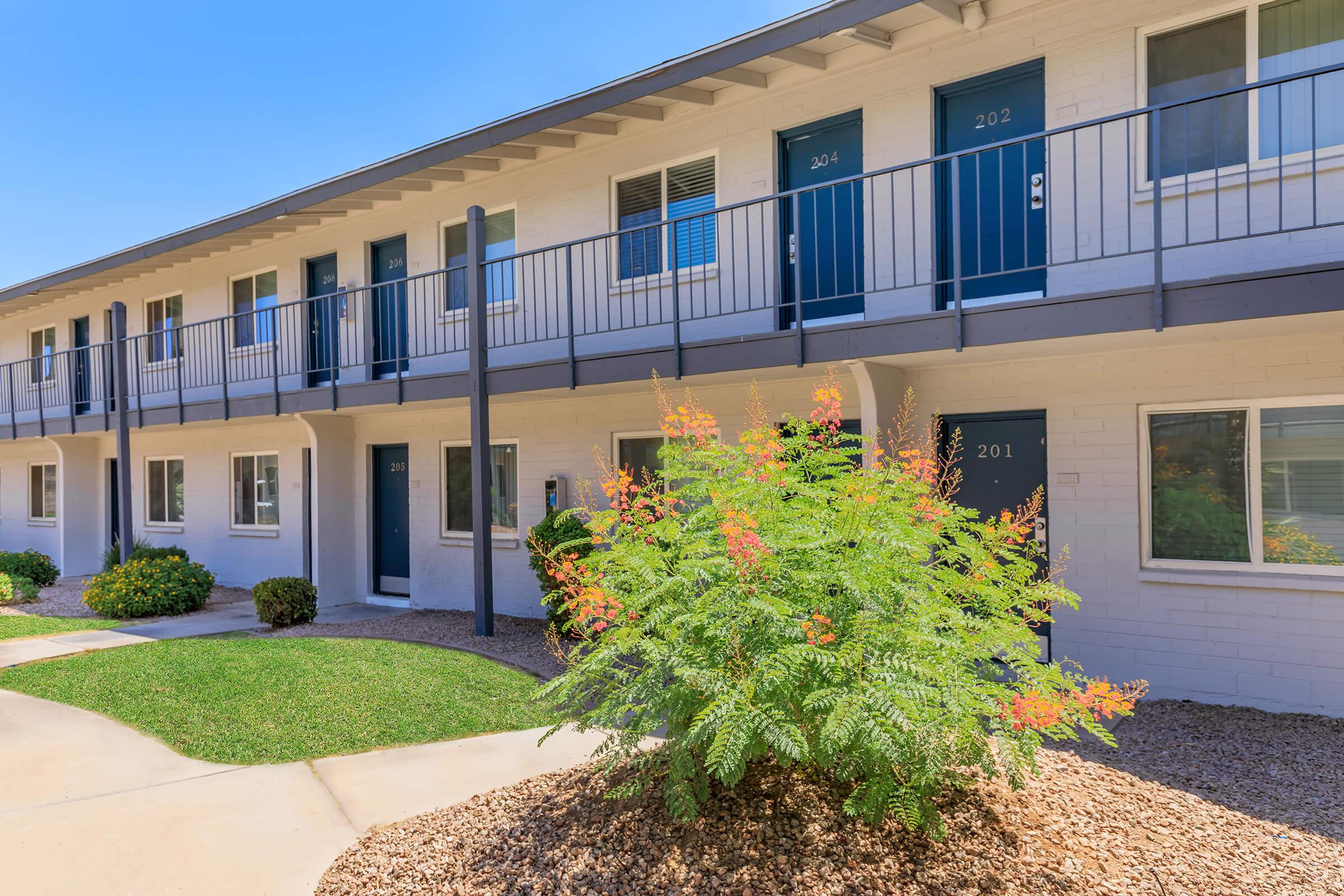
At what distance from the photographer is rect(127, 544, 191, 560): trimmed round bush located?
13553 millimetres

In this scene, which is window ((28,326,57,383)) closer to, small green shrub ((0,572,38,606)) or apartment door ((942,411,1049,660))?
small green shrub ((0,572,38,606))

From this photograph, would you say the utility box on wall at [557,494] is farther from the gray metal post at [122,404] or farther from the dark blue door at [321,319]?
the gray metal post at [122,404]

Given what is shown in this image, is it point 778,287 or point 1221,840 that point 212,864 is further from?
point 778,287

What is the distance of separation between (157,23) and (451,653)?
4557 cm

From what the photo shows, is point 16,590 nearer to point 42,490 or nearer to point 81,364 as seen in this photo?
point 81,364

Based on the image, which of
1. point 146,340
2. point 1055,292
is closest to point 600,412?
point 1055,292

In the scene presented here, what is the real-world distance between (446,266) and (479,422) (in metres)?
3.31

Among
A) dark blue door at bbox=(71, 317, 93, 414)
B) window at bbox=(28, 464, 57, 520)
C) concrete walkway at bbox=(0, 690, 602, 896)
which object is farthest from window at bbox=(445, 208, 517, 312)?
window at bbox=(28, 464, 57, 520)

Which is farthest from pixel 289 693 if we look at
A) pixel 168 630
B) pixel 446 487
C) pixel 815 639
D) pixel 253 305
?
pixel 253 305

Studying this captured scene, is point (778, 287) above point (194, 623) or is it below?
above

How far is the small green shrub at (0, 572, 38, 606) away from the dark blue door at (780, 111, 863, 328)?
12.1m

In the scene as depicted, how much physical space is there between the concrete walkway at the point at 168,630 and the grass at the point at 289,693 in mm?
630

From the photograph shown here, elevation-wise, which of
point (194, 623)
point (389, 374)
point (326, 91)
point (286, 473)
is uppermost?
point (326, 91)

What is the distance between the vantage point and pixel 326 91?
1818 inches
